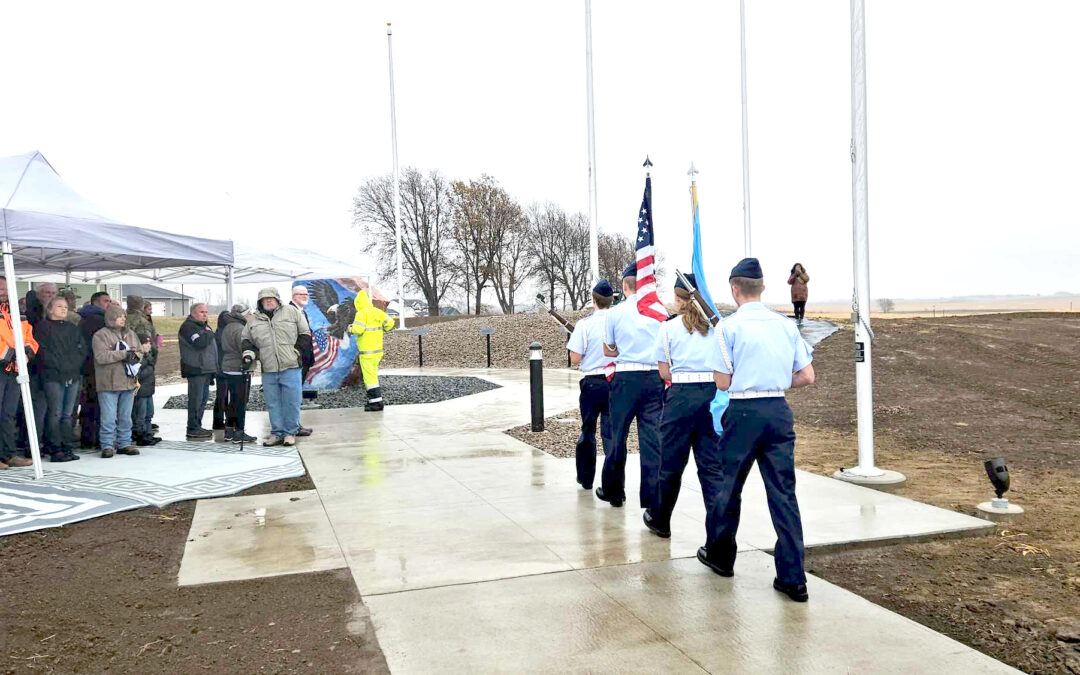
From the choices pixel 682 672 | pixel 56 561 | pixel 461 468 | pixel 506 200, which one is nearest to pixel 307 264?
pixel 461 468

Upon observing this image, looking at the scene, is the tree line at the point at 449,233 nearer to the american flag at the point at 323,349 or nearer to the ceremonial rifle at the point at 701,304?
the american flag at the point at 323,349

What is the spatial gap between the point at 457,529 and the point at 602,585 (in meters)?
1.68

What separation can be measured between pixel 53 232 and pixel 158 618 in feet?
17.7

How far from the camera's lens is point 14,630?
429 cm

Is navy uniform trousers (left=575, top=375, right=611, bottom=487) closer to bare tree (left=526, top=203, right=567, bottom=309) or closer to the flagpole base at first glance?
the flagpole base

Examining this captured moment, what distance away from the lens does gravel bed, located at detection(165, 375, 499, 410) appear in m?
14.6

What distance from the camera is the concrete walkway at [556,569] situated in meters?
3.74

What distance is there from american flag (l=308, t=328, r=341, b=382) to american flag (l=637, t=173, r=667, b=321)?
10.3 metres

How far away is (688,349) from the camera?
5.23 m

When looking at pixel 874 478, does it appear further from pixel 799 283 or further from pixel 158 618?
pixel 799 283

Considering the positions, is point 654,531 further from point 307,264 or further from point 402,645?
point 307,264

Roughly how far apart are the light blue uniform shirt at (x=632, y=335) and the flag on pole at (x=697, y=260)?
748 mm

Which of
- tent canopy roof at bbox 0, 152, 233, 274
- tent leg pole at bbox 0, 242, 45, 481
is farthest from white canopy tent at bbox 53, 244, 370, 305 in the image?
tent leg pole at bbox 0, 242, 45, 481

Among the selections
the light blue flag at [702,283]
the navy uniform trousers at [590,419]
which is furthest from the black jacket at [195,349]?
the light blue flag at [702,283]
